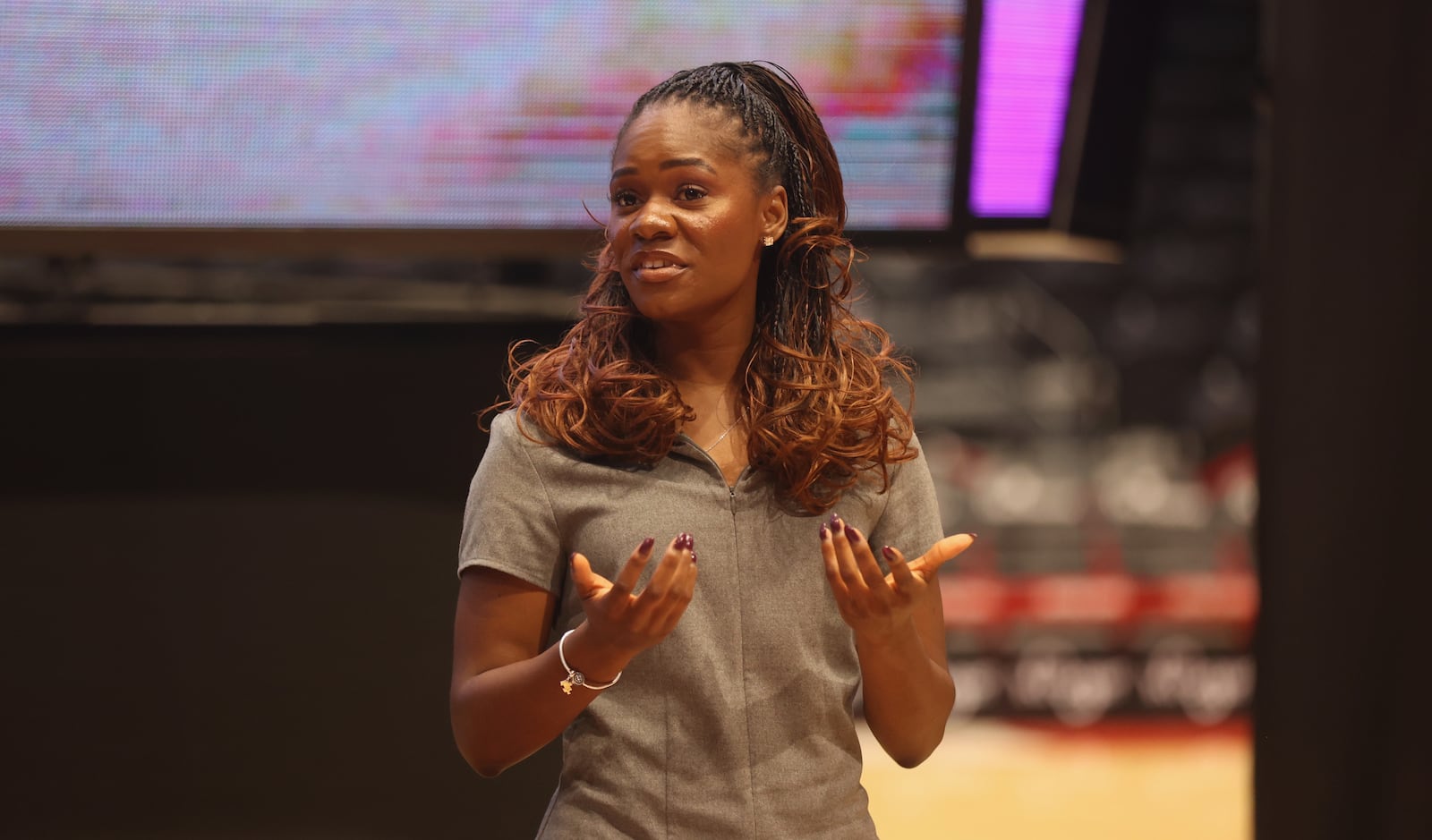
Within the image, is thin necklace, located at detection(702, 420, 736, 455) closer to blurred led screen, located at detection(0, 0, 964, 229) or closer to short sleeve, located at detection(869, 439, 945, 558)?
short sleeve, located at detection(869, 439, 945, 558)

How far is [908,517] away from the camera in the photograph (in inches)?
51.6

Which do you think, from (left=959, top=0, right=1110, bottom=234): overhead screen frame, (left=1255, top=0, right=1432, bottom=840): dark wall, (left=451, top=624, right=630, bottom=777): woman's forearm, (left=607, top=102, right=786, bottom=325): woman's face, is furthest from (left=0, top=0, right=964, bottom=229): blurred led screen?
(left=451, top=624, right=630, bottom=777): woman's forearm

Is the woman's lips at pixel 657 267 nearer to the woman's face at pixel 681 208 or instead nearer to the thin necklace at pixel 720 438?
→ the woman's face at pixel 681 208

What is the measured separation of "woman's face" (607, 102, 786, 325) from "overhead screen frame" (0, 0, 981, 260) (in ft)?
2.38

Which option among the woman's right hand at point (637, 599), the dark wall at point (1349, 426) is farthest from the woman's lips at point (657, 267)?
the dark wall at point (1349, 426)

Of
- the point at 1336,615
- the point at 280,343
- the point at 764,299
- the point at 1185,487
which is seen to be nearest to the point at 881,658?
the point at 764,299

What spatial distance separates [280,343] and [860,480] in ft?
3.86

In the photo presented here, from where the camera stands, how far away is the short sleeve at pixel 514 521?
1.20 metres

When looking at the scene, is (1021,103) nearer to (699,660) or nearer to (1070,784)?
(699,660)

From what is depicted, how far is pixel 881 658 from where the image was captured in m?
1.19

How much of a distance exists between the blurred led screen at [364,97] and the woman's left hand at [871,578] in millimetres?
1138

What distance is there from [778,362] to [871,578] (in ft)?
0.99

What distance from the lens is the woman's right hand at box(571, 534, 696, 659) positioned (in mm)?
1027

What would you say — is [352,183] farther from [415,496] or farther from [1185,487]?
[1185,487]
